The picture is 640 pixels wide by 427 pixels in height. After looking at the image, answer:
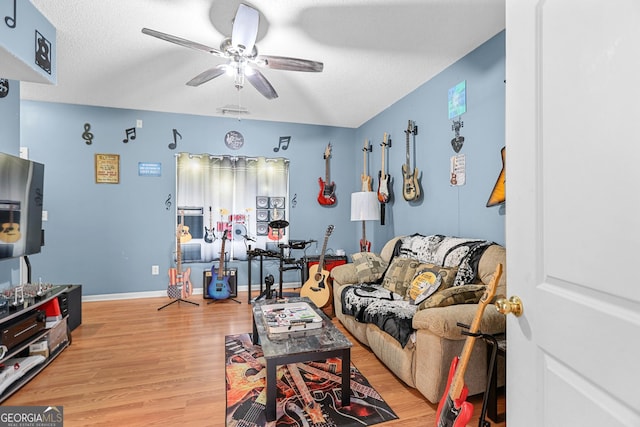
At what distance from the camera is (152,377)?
2.15 metres

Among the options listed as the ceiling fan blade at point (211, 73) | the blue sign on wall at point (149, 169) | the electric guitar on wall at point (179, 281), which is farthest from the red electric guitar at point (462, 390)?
the blue sign on wall at point (149, 169)

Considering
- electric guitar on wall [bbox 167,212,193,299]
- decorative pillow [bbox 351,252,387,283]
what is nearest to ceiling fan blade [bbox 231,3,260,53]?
decorative pillow [bbox 351,252,387,283]

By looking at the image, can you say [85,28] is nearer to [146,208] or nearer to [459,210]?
[146,208]

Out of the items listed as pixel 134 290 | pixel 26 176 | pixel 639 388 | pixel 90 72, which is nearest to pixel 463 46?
pixel 639 388

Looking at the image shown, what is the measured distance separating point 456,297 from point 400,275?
32.1 inches

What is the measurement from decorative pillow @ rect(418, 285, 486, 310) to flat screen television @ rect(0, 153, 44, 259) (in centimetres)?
297

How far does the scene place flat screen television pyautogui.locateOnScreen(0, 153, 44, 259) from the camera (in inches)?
88.2

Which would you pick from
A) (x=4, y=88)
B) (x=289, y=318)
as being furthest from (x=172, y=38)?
(x=289, y=318)

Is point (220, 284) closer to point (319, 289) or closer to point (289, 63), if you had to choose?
point (319, 289)

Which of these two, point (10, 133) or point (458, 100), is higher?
point (458, 100)

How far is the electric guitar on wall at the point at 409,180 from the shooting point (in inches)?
129

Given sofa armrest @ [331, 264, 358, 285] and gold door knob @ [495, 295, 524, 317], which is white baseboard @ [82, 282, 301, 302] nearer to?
sofa armrest @ [331, 264, 358, 285]

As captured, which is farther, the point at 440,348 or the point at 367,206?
the point at 367,206

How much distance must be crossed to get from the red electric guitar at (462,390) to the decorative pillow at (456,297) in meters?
0.58
